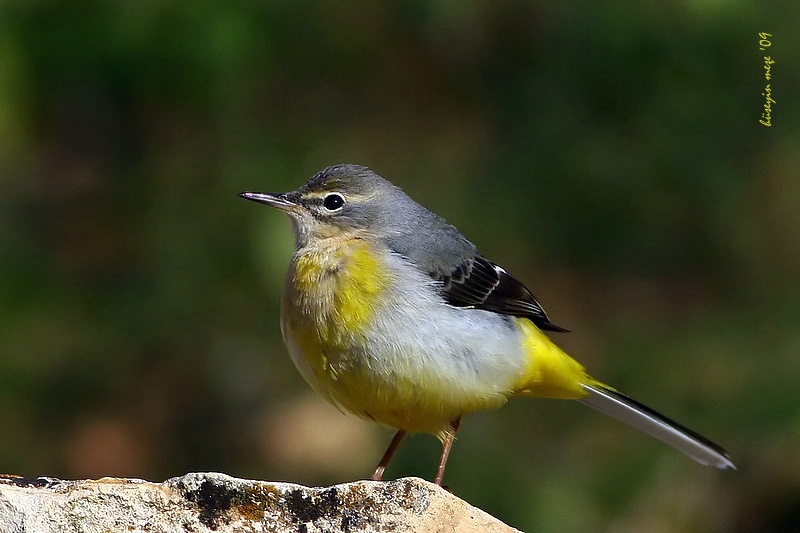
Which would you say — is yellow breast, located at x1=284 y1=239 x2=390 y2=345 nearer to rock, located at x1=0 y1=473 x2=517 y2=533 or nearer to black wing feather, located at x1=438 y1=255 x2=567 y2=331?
black wing feather, located at x1=438 y1=255 x2=567 y2=331

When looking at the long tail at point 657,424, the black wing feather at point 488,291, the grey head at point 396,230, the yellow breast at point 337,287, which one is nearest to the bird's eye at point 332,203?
the grey head at point 396,230

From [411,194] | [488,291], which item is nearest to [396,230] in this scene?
[488,291]

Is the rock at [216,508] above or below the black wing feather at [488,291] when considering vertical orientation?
below

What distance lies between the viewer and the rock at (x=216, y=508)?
319 cm

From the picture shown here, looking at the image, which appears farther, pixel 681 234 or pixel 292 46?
pixel 681 234

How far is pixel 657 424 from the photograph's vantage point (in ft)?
17.0

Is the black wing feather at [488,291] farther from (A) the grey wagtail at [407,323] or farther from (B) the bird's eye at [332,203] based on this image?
(B) the bird's eye at [332,203]

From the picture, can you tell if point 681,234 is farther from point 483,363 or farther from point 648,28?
point 483,363

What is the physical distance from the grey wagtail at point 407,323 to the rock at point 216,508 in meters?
1.02

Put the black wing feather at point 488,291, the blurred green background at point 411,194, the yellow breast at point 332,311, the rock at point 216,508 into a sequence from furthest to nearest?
1. the blurred green background at point 411,194
2. the black wing feather at point 488,291
3. the yellow breast at point 332,311
4. the rock at point 216,508

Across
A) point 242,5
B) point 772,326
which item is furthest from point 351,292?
point 772,326

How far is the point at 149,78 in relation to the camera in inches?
223

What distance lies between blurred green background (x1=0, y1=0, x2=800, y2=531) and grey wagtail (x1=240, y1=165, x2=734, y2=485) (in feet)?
2.32

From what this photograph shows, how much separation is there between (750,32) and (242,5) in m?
2.57
